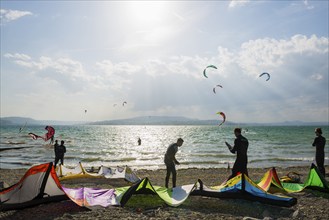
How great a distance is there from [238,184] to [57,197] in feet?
15.2

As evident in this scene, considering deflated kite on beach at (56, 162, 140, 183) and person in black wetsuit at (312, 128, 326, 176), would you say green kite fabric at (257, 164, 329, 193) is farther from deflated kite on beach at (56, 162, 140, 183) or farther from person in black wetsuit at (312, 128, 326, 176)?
deflated kite on beach at (56, 162, 140, 183)

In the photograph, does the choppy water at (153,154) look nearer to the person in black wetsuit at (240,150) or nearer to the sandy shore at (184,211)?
the person in black wetsuit at (240,150)

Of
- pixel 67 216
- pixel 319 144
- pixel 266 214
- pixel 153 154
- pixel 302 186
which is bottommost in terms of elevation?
pixel 153 154

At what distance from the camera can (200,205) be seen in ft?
26.6

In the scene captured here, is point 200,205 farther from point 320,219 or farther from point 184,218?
point 320,219

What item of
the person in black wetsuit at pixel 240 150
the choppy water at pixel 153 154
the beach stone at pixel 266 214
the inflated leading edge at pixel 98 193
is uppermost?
the person in black wetsuit at pixel 240 150

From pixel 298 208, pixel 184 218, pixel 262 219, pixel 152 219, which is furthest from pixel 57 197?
pixel 298 208

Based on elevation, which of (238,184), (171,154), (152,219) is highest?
(171,154)

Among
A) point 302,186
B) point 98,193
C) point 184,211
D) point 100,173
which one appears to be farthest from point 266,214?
point 100,173

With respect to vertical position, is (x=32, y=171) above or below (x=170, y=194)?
above

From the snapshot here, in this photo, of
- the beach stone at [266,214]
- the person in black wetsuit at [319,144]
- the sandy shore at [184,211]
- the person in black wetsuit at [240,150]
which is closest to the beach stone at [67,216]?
the sandy shore at [184,211]

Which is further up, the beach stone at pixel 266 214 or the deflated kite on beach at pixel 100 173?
the beach stone at pixel 266 214

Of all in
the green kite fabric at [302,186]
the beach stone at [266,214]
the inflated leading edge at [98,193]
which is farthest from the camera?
the green kite fabric at [302,186]

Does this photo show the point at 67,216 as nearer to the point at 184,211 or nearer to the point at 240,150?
the point at 184,211
